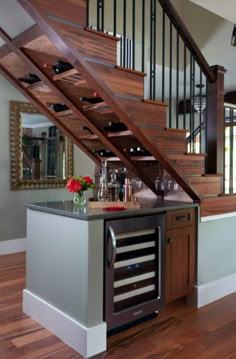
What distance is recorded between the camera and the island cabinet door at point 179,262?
2.84m

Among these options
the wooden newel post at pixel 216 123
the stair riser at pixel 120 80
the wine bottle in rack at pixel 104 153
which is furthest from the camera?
the wine bottle in rack at pixel 104 153

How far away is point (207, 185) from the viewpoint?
3166 mm

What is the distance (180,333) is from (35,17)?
2.37m

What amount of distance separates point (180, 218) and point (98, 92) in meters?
1.25

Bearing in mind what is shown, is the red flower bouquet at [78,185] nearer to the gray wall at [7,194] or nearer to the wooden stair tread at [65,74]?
the wooden stair tread at [65,74]

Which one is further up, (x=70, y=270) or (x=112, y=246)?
(x=112, y=246)

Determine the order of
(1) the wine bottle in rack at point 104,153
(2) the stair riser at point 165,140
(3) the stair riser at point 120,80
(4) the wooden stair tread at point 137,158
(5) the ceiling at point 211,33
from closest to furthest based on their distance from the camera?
(3) the stair riser at point 120,80, (2) the stair riser at point 165,140, (4) the wooden stair tread at point 137,158, (1) the wine bottle in rack at point 104,153, (5) the ceiling at point 211,33

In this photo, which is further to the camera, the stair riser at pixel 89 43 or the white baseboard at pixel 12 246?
the white baseboard at pixel 12 246

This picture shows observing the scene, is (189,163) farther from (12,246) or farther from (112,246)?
(12,246)

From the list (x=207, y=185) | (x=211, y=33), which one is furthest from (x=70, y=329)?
A: (x=211, y=33)

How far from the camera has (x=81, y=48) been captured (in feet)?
7.18

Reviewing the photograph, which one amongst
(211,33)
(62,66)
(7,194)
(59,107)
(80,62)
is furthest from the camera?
(211,33)

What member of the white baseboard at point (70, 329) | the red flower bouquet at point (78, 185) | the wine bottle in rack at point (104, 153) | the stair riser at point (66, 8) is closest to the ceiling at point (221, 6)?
the stair riser at point (66, 8)

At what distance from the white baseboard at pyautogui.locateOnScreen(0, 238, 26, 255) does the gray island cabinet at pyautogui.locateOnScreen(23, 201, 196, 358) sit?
199 cm
